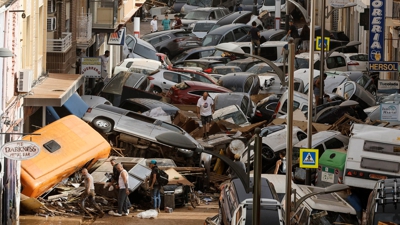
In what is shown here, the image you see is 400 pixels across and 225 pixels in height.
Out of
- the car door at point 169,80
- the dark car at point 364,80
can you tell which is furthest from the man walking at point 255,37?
the car door at point 169,80

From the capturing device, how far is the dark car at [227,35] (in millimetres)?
55116

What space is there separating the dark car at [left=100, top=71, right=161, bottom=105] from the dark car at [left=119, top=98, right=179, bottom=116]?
1523 mm

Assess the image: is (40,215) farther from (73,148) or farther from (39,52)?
(39,52)

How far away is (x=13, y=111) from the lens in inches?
943

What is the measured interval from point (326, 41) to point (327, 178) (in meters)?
11.7

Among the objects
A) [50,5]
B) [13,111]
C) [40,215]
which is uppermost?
[50,5]

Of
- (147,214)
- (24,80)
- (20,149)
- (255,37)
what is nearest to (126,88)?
(147,214)

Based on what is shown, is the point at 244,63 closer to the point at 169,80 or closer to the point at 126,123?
A: the point at 169,80

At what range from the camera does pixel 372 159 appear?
79.5 feet

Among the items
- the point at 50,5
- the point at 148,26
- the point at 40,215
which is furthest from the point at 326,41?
the point at 148,26

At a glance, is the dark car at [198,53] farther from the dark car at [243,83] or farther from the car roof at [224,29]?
the dark car at [243,83]

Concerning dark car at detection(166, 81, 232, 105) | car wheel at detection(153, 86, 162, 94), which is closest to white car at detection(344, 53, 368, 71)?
car wheel at detection(153, 86, 162, 94)

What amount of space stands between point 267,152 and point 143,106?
22.4 feet

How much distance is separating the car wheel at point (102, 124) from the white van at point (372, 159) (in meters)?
7.43
